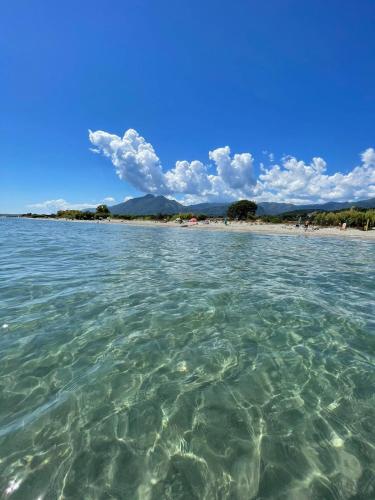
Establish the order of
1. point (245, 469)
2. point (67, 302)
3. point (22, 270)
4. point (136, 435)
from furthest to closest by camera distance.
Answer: point (22, 270) → point (67, 302) → point (136, 435) → point (245, 469)

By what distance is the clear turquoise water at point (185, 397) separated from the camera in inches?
118

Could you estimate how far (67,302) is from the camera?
8.28 m

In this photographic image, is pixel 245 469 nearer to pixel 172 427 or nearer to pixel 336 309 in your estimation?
pixel 172 427

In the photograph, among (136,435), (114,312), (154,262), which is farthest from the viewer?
(154,262)

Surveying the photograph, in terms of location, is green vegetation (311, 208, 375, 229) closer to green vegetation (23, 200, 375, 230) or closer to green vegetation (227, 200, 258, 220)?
green vegetation (23, 200, 375, 230)

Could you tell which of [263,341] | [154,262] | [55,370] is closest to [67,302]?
[55,370]

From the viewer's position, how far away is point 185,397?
4250mm

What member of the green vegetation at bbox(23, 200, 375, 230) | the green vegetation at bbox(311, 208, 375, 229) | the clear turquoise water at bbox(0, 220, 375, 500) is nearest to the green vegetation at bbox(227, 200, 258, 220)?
the green vegetation at bbox(23, 200, 375, 230)

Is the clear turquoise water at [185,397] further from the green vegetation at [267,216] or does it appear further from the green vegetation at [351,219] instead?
the green vegetation at [267,216]

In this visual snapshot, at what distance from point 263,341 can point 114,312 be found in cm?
424

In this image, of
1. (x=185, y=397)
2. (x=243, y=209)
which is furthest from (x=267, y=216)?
(x=185, y=397)

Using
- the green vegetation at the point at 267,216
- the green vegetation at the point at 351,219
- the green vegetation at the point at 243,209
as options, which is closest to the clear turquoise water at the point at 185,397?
the green vegetation at the point at 351,219

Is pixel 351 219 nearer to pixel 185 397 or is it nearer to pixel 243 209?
pixel 243 209

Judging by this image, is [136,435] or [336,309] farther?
[336,309]
